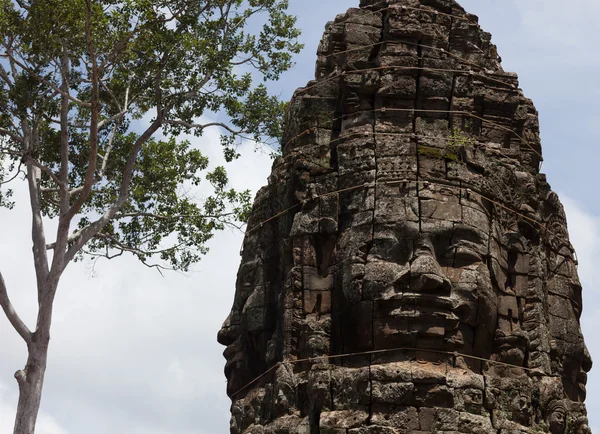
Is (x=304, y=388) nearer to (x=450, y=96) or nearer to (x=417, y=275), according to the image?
(x=417, y=275)

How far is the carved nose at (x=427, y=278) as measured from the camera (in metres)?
15.0

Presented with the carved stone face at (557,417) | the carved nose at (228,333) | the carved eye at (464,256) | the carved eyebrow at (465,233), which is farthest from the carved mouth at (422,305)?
the carved nose at (228,333)

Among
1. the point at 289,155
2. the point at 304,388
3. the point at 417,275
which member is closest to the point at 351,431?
the point at 304,388

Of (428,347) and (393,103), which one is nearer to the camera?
(428,347)

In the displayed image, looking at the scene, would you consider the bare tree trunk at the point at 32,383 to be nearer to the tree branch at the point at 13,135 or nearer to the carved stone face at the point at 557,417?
the tree branch at the point at 13,135

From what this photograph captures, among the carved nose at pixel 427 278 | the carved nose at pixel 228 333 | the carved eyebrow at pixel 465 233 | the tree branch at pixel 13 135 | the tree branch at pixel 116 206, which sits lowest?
the carved nose at pixel 427 278

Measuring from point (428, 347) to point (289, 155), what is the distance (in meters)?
3.94

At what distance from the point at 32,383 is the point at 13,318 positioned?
1201mm

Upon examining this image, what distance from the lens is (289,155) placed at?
678 inches

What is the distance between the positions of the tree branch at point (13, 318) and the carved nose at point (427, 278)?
718 centimetres

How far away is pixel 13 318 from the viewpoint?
1905 cm

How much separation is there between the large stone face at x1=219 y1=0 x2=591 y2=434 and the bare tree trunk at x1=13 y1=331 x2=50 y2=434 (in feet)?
10.8

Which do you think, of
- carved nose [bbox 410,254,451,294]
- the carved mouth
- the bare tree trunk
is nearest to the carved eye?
carved nose [bbox 410,254,451,294]

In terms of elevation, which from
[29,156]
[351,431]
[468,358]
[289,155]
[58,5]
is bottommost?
[351,431]
